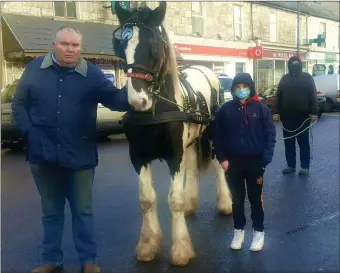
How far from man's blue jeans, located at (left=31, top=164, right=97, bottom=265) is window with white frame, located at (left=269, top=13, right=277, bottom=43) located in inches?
1094

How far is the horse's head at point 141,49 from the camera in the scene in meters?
3.61

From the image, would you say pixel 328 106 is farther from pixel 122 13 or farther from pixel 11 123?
pixel 122 13

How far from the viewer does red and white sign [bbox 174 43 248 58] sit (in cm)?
2318

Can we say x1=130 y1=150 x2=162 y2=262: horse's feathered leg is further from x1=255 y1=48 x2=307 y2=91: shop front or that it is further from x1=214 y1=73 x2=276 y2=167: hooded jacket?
x1=255 y1=48 x2=307 y2=91: shop front

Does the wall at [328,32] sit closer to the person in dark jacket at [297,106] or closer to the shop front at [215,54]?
the shop front at [215,54]

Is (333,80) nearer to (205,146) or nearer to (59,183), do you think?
(205,146)

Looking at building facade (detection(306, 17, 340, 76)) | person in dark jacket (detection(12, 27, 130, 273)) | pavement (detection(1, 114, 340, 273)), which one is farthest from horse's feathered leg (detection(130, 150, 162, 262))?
building facade (detection(306, 17, 340, 76))

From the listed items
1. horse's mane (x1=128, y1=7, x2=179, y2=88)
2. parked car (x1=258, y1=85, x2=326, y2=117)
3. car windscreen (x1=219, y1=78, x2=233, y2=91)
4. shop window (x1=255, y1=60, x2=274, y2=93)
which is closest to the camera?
horse's mane (x1=128, y1=7, x2=179, y2=88)

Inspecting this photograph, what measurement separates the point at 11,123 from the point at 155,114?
7.44m

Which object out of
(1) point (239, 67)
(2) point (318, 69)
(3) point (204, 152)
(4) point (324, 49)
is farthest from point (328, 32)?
(3) point (204, 152)

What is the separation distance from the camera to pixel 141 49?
12.0ft

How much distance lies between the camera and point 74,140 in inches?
146

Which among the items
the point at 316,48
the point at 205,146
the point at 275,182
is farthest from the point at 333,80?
the point at 205,146

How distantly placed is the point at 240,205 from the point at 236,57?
23.7 m
